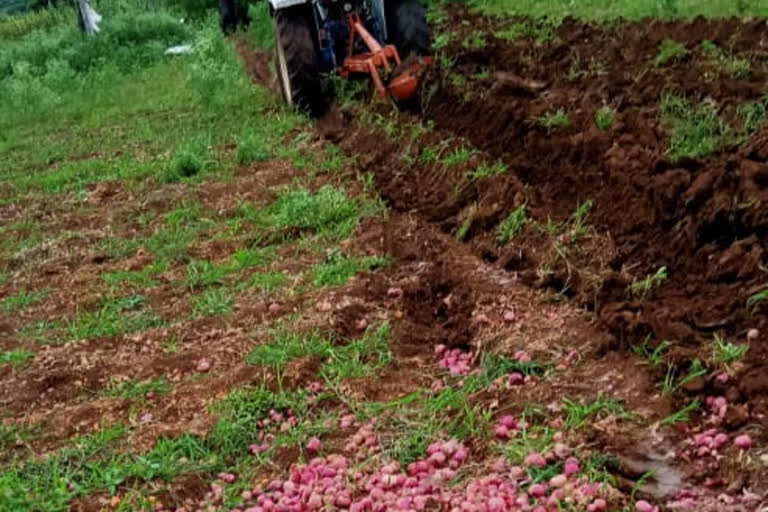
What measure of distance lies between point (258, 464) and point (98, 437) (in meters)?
0.79

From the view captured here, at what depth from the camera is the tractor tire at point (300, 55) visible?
8.73 meters

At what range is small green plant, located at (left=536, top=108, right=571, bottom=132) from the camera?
6.56 m

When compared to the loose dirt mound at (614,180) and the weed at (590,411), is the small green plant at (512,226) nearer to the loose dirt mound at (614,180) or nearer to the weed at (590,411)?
the loose dirt mound at (614,180)

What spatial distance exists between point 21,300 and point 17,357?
976mm

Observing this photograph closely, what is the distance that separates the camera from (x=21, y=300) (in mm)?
5602

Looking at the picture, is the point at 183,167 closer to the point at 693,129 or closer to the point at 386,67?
the point at 386,67

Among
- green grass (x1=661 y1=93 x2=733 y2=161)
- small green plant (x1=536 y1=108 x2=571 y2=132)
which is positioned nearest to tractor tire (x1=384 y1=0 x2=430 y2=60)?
small green plant (x1=536 y1=108 x2=571 y2=132)

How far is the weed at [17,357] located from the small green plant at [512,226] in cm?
276

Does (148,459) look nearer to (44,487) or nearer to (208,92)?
(44,487)

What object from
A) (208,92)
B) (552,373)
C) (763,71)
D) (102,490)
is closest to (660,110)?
(763,71)

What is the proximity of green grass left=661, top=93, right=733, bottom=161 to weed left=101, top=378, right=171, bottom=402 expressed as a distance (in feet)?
10.6

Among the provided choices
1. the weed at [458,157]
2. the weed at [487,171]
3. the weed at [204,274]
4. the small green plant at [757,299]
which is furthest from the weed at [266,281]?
the small green plant at [757,299]

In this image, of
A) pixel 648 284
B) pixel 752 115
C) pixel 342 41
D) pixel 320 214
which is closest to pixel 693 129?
pixel 752 115

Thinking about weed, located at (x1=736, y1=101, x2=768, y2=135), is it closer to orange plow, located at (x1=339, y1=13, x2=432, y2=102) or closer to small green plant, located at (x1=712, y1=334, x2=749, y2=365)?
small green plant, located at (x1=712, y1=334, x2=749, y2=365)
